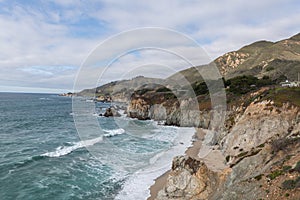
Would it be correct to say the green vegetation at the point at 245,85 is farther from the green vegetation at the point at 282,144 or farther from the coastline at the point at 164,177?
the green vegetation at the point at 282,144

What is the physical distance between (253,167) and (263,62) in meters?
131

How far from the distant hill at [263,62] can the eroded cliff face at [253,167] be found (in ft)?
204

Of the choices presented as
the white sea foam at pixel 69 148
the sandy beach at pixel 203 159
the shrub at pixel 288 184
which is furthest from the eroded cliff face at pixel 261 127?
the white sea foam at pixel 69 148

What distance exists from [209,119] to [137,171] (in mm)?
28259

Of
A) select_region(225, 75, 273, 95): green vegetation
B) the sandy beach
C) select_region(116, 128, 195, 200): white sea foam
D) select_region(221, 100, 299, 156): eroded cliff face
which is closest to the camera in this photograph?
select_region(116, 128, 195, 200): white sea foam

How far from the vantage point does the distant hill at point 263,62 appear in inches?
3574

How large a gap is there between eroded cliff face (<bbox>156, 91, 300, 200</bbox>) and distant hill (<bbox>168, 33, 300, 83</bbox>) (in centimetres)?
6231

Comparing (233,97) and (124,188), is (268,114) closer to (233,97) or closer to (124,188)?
(124,188)

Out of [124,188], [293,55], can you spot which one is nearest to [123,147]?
[124,188]

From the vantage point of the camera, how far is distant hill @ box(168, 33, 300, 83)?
90.8m

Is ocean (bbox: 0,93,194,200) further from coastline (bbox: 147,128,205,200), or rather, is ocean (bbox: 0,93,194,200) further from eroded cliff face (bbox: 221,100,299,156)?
eroded cliff face (bbox: 221,100,299,156)

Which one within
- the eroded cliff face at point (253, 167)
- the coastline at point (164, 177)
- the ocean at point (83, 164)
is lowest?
the ocean at point (83, 164)

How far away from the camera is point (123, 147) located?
34.7m

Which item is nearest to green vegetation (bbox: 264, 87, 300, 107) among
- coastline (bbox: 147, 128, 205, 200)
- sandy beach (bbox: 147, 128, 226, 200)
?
sandy beach (bbox: 147, 128, 226, 200)
